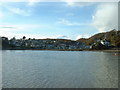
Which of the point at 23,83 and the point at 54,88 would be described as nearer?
the point at 54,88

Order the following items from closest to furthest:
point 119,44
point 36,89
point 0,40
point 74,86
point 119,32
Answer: point 36,89 < point 74,86 < point 119,44 < point 0,40 < point 119,32

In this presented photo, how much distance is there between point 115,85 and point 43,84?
8.02 metres

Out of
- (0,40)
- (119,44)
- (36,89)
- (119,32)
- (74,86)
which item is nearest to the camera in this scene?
(36,89)

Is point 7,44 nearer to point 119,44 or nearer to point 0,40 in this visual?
point 0,40

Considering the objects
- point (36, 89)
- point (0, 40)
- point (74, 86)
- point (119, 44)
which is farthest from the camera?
point (0, 40)

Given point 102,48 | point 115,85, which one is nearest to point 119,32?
point 102,48

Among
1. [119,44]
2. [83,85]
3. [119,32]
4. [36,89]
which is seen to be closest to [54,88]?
[36,89]

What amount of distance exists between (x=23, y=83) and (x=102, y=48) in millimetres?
167704

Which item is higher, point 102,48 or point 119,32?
point 119,32

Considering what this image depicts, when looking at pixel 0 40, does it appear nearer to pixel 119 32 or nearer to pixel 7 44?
pixel 7 44

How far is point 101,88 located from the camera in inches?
711

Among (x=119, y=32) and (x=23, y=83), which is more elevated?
(x=119, y=32)

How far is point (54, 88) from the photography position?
1752 centimetres

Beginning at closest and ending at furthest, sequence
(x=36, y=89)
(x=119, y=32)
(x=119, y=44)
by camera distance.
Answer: (x=36, y=89) → (x=119, y=44) → (x=119, y=32)
